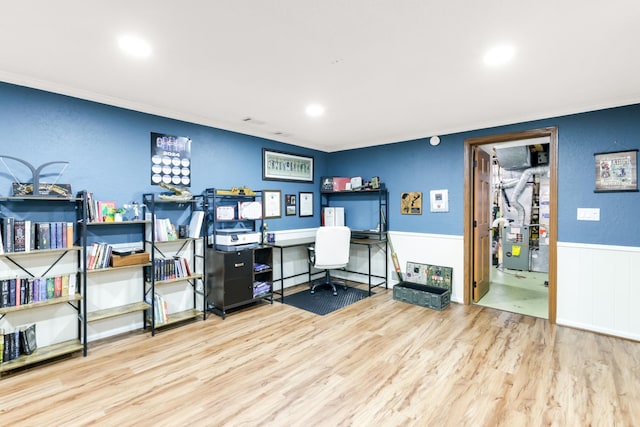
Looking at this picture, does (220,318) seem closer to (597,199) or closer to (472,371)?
(472,371)

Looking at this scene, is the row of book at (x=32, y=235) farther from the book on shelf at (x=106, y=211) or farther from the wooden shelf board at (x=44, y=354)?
the wooden shelf board at (x=44, y=354)

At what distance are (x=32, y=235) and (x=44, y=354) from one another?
977 millimetres

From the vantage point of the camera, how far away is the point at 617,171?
3.01 m

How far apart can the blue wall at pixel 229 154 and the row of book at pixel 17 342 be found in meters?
1.14

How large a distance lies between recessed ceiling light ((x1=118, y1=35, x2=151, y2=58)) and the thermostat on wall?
366cm

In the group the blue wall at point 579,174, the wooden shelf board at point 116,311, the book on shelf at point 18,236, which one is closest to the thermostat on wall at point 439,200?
the blue wall at point 579,174

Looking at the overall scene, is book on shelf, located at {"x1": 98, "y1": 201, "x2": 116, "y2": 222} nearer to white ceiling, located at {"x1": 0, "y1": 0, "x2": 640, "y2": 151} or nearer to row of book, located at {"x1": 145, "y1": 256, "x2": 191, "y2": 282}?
row of book, located at {"x1": 145, "y1": 256, "x2": 191, "y2": 282}

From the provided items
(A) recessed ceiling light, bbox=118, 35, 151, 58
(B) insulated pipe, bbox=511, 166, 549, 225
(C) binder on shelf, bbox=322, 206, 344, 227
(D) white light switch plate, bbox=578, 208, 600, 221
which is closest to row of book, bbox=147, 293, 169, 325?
(A) recessed ceiling light, bbox=118, 35, 151, 58

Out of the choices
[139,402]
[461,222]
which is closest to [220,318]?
[139,402]

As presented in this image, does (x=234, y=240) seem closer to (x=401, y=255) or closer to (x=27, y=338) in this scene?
(x=27, y=338)

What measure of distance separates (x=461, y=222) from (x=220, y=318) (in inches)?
129

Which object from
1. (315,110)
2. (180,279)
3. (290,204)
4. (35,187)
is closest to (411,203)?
(290,204)

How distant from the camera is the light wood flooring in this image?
1919mm

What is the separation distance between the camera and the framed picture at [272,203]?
4473mm
